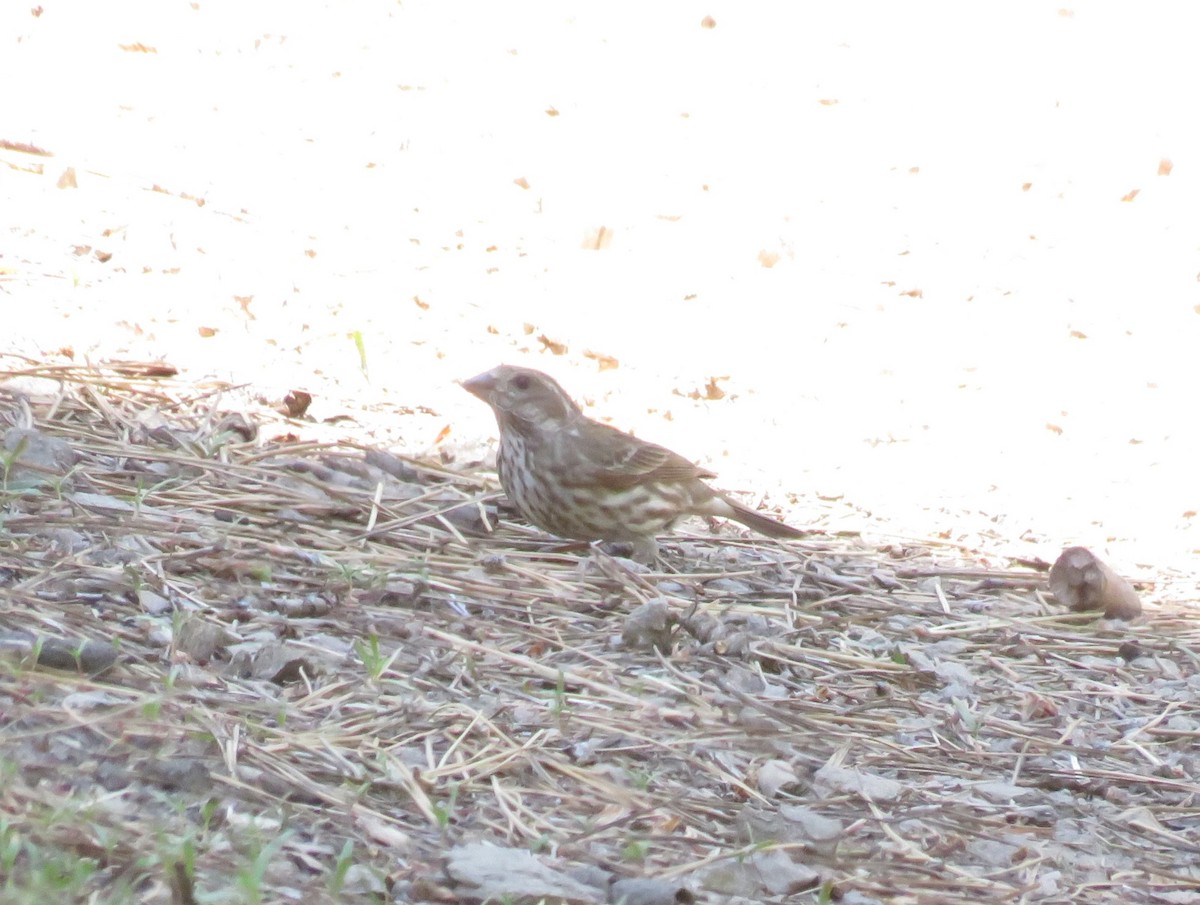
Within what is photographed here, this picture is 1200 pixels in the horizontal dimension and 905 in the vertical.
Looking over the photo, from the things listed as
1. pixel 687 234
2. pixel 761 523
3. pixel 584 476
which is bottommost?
pixel 761 523

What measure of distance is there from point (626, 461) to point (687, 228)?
4.07 metres

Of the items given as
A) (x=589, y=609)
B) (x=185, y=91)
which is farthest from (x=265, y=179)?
(x=589, y=609)

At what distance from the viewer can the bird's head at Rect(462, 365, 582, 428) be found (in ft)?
18.1

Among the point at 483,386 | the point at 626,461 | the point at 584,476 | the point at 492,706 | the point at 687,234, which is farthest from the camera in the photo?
the point at 687,234

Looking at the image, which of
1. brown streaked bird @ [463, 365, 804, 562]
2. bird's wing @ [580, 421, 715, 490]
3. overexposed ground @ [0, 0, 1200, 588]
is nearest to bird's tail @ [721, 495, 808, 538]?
brown streaked bird @ [463, 365, 804, 562]

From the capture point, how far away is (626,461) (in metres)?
5.47

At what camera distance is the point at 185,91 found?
32.3 ft

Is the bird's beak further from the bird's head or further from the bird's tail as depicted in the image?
the bird's tail

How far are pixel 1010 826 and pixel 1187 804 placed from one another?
57cm

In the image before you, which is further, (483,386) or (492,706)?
(483,386)

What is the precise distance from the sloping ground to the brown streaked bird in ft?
0.49

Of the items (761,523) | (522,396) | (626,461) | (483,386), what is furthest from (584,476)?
(761,523)

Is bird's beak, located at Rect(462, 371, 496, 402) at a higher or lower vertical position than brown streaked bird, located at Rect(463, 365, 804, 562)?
higher

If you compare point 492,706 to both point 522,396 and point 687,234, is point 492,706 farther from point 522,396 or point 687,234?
point 687,234
